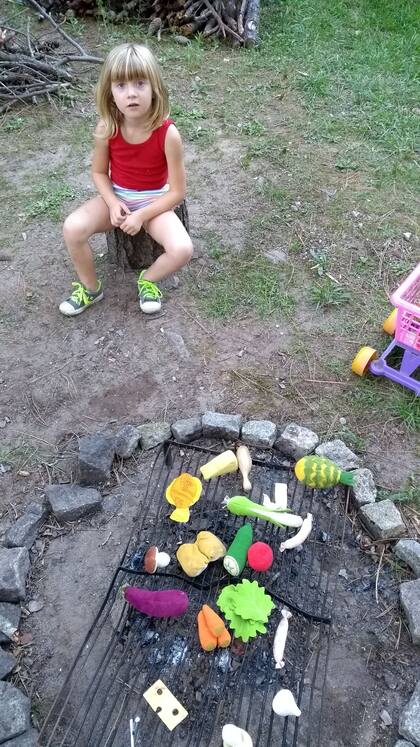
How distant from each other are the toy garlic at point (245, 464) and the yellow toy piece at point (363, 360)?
2.53 ft

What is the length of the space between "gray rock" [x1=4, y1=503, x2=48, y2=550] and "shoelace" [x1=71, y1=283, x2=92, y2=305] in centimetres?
120

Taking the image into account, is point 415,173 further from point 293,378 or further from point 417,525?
point 417,525

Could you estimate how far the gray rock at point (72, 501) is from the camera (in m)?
2.16

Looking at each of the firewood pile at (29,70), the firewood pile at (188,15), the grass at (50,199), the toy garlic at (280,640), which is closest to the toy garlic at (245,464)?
the toy garlic at (280,640)

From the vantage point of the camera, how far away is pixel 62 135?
14.2 ft

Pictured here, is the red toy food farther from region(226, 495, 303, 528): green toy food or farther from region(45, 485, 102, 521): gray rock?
region(45, 485, 102, 521): gray rock

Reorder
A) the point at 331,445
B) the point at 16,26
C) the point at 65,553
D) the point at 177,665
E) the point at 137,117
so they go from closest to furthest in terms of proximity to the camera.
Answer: the point at 177,665, the point at 65,553, the point at 331,445, the point at 137,117, the point at 16,26

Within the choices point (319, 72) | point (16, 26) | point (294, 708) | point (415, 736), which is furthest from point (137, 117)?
point (16, 26)

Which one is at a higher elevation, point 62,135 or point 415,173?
point 415,173

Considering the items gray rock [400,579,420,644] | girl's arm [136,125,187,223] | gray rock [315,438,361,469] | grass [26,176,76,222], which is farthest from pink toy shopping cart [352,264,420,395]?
grass [26,176,76,222]

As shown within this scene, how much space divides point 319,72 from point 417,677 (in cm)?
474

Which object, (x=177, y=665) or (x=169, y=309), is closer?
(x=177, y=665)

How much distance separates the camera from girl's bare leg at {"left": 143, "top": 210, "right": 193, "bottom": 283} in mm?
2807

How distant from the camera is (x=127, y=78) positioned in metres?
2.40
